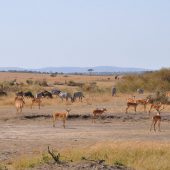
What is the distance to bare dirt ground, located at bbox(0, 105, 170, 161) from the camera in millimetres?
26859

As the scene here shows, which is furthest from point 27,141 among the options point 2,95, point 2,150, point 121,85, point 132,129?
point 121,85

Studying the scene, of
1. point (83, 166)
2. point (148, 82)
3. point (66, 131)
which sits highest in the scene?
point (83, 166)

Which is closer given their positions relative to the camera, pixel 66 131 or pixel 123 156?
pixel 123 156

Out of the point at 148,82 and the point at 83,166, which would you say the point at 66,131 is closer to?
the point at 83,166

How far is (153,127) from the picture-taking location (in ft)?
112

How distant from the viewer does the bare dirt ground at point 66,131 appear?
88.1ft

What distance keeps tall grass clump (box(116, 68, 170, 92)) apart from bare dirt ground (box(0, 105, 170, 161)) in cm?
2941

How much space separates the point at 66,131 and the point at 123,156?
10.6 meters

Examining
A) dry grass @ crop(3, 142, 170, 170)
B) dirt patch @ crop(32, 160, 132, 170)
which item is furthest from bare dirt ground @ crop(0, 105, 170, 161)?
dirt patch @ crop(32, 160, 132, 170)

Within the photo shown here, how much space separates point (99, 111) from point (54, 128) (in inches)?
159

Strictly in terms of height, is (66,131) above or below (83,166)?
below

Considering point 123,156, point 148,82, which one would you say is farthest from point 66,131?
point 148,82

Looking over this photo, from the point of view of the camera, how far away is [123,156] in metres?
21.4

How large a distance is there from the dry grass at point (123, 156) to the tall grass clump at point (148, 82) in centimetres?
4815
